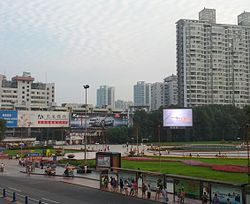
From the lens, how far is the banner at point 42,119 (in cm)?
11325

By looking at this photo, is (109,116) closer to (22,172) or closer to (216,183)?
(22,172)

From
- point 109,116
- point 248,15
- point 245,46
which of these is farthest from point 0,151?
point 248,15

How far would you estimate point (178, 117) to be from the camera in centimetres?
9112

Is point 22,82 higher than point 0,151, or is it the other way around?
point 22,82

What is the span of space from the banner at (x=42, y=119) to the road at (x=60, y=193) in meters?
75.5

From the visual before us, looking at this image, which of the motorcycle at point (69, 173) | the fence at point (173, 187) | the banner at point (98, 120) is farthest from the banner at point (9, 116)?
the fence at point (173, 187)

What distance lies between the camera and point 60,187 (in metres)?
34.7

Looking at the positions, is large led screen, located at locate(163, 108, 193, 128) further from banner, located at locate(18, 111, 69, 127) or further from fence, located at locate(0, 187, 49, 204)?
fence, located at locate(0, 187, 49, 204)

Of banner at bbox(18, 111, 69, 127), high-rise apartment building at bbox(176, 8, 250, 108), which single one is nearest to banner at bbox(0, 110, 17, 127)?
banner at bbox(18, 111, 69, 127)

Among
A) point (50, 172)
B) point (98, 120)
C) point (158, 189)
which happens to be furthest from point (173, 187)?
point (98, 120)

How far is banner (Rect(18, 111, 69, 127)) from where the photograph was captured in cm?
11325

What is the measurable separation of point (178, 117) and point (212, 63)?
83.0 m

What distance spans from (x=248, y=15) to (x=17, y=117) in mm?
138111

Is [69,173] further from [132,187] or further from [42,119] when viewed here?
[42,119]
